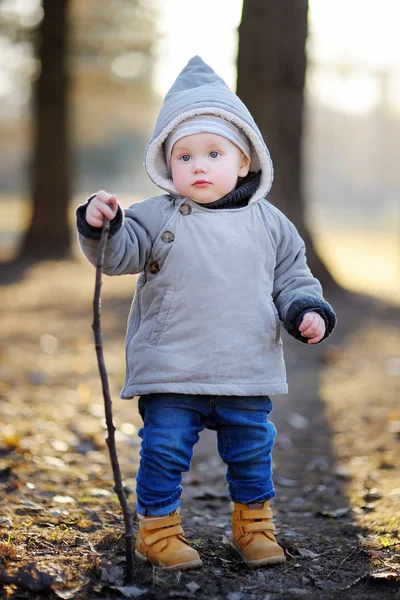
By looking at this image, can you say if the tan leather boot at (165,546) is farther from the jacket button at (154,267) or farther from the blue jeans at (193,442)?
the jacket button at (154,267)

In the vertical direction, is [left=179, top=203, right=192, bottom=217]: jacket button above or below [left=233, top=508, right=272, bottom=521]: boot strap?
above

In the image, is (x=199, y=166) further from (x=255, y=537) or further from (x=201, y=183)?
(x=255, y=537)

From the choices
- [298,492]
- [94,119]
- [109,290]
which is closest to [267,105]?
[109,290]

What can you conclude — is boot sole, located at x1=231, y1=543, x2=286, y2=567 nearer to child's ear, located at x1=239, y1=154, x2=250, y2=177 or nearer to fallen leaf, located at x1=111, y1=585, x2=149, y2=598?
fallen leaf, located at x1=111, y1=585, x2=149, y2=598

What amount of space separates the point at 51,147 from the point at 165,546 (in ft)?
38.9

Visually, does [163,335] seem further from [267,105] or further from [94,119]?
[94,119]

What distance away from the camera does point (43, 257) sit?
13.0 metres

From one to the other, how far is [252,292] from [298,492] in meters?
1.59

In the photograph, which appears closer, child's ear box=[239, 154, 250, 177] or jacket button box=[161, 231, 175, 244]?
jacket button box=[161, 231, 175, 244]

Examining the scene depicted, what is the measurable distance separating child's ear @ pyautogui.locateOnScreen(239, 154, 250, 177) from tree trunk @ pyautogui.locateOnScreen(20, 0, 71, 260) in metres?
10.5

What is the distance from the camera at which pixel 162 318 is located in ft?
8.70

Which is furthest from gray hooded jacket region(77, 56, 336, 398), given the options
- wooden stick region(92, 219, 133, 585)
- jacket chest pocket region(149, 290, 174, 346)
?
wooden stick region(92, 219, 133, 585)

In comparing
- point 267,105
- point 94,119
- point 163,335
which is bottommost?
point 94,119

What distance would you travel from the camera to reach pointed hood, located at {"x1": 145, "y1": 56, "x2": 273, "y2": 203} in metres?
2.69
